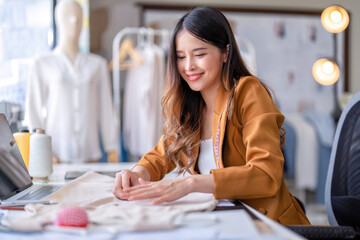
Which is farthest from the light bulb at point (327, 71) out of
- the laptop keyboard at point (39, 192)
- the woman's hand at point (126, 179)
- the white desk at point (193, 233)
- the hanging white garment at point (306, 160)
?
the white desk at point (193, 233)

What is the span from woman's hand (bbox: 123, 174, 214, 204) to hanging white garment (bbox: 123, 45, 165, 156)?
238 centimetres

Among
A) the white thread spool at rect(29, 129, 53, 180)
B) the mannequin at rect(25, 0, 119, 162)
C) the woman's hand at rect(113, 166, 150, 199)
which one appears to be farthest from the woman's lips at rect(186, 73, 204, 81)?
the mannequin at rect(25, 0, 119, 162)

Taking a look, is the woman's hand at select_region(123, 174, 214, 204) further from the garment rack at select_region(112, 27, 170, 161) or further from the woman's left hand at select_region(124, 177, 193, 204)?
the garment rack at select_region(112, 27, 170, 161)

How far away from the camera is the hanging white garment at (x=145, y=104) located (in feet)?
11.2

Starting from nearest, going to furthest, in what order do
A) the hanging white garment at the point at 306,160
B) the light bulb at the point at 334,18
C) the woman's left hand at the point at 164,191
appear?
the woman's left hand at the point at 164,191
the light bulb at the point at 334,18
the hanging white garment at the point at 306,160

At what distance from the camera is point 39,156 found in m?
1.40

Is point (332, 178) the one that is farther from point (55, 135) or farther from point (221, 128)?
point (55, 135)

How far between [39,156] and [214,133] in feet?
2.00

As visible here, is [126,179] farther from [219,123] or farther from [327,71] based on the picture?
[327,71]

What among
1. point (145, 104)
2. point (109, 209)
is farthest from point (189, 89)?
point (145, 104)

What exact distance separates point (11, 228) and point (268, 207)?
0.66 meters

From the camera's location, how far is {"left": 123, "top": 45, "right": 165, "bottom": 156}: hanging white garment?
11.2ft

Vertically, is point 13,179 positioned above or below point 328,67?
below

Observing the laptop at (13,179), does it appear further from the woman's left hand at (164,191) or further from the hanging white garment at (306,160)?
the hanging white garment at (306,160)
